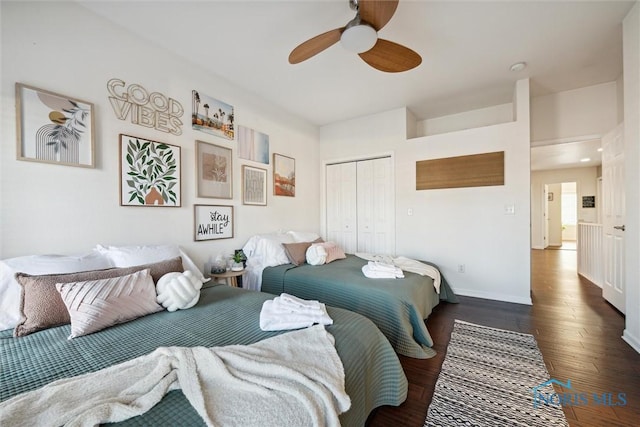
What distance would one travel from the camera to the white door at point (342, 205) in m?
4.26

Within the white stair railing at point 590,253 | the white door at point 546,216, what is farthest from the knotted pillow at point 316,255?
the white door at point 546,216

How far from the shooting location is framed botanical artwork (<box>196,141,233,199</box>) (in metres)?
2.67

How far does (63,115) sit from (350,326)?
240cm

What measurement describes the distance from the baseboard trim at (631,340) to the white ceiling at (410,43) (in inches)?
102

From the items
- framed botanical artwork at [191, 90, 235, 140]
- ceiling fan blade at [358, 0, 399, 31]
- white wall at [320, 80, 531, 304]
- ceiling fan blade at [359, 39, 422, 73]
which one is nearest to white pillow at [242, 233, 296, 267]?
framed botanical artwork at [191, 90, 235, 140]

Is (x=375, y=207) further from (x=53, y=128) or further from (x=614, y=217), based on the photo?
(x=53, y=128)

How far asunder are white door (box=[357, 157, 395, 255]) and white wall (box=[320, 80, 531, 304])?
13cm

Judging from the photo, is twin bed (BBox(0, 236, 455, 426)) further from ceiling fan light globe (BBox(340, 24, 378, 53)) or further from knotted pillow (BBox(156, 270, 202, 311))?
ceiling fan light globe (BBox(340, 24, 378, 53))

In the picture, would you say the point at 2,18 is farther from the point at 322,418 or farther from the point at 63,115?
the point at 322,418

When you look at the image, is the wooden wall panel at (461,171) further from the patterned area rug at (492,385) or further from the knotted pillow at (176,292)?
the knotted pillow at (176,292)

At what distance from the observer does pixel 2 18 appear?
1.58 metres

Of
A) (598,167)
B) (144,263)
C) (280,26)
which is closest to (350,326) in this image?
(144,263)

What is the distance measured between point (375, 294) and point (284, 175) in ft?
7.66

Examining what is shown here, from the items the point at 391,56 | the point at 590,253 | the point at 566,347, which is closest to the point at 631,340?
the point at 566,347
